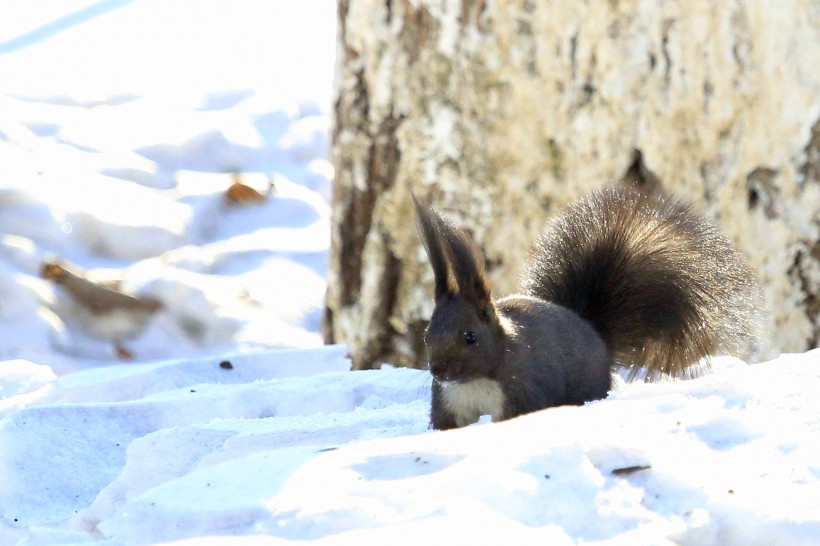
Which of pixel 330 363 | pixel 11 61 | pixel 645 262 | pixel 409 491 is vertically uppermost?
pixel 11 61

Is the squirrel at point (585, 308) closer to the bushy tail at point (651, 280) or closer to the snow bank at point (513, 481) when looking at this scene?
the bushy tail at point (651, 280)

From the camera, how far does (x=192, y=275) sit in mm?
5027

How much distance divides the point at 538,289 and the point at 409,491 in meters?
1.44

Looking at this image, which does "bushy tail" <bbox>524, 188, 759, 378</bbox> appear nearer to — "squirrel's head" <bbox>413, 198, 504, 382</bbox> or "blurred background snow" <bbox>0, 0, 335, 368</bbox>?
"squirrel's head" <bbox>413, 198, 504, 382</bbox>

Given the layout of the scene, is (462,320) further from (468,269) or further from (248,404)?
(248,404)

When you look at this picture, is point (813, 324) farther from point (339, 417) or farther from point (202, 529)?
point (202, 529)

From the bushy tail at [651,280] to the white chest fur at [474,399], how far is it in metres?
0.40

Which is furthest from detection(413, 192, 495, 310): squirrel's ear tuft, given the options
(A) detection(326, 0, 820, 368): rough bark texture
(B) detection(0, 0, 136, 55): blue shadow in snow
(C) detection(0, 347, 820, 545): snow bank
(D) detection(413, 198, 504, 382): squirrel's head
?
(B) detection(0, 0, 136, 55): blue shadow in snow

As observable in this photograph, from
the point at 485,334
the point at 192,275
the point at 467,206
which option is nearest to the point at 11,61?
the point at 192,275

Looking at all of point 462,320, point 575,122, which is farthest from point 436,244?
point 575,122

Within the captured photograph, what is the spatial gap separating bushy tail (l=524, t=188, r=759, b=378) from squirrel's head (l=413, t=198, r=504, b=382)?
39 centimetres

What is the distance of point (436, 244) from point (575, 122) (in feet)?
4.77

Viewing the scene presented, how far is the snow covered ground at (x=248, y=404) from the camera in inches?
54.3

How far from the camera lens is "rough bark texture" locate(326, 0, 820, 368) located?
346 cm
